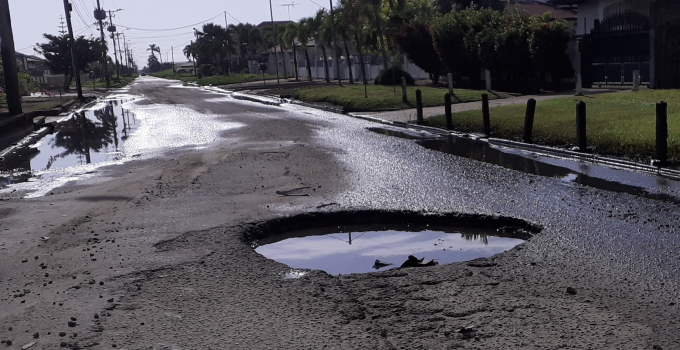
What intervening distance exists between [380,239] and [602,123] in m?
9.35

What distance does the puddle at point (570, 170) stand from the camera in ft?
34.4

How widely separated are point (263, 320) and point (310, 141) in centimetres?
1317

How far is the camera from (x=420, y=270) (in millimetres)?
6859

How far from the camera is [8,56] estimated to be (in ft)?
95.1

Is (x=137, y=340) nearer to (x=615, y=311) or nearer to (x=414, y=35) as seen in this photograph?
(x=615, y=311)

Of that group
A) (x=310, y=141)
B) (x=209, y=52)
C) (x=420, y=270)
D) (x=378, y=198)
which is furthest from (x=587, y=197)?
(x=209, y=52)

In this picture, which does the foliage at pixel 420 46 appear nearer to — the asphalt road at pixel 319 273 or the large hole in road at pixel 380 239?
the asphalt road at pixel 319 273

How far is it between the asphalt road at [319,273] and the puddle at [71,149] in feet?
11.1

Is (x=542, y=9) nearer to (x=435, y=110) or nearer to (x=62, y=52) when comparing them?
(x=435, y=110)

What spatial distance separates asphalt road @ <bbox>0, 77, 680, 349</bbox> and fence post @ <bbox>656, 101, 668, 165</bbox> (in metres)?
2.01

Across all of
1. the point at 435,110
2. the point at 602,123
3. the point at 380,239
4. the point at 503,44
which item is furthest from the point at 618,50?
the point at 380,239

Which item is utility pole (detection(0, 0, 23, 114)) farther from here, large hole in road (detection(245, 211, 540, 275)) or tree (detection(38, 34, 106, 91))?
tree (detection(38, 34, 106, 91))

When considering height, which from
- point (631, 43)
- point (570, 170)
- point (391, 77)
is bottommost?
point (570, 170)

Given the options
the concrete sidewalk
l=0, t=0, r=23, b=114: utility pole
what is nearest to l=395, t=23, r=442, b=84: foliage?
the concrete sidewalk
